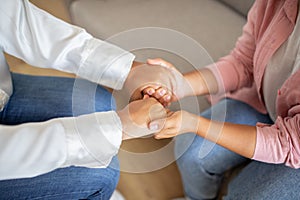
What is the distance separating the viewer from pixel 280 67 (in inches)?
30.0

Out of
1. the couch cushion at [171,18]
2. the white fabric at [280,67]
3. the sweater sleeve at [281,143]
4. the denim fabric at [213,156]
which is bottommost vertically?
the denim fabric at [213,156]

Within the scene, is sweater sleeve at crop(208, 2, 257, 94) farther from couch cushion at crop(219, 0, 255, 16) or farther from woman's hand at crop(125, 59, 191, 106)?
couch cushion at crop(219, 0, 255, 16)

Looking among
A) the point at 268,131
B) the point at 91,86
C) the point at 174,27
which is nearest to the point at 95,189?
the point at 91,86

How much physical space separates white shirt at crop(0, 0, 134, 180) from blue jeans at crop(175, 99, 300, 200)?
0.26m

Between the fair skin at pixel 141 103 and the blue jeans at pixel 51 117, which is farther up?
the fair skin at pixel 141 103

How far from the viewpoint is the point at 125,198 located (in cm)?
109

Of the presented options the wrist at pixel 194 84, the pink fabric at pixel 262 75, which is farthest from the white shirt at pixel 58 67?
the pink fabric at pixel 262 75

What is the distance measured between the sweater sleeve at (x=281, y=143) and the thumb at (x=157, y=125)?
0.18 metres

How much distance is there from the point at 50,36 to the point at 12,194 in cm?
29

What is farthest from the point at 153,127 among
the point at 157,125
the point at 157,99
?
the point at 157,99

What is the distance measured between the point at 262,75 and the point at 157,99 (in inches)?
8.6

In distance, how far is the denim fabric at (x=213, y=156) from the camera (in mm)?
884

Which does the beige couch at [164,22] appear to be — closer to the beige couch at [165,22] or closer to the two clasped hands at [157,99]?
the beige couch at [165,22]

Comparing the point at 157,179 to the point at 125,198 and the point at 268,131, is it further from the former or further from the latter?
the point at 268,131
